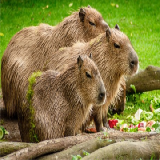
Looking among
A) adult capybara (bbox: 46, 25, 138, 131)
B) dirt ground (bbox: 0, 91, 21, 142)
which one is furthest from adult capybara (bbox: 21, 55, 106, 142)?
dirt ground (bbox: 0, 91, 21, 142)

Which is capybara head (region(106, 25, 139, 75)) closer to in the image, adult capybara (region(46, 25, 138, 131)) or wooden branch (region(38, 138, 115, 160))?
adult capybara (region(46, 25, 138, 131))

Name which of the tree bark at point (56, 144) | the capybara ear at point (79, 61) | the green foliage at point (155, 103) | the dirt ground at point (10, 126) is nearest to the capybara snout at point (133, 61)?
the capybara ear at point (79, 61)

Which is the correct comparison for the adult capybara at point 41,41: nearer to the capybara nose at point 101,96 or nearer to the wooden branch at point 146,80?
the wooden branch at point 146,80

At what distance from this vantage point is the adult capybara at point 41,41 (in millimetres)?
6895

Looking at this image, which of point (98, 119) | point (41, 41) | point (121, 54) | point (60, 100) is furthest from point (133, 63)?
point (41, 41)

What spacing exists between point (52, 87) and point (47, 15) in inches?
367

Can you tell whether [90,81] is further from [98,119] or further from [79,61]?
[98,119]

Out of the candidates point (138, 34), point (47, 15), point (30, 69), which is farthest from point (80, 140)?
point (47, 15)

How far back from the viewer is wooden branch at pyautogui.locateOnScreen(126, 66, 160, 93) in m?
8.01

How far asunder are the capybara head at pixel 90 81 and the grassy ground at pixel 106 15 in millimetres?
6119

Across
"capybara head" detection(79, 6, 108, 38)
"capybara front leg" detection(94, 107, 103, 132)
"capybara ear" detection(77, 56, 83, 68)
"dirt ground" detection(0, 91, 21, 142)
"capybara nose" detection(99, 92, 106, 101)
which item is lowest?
"dirt ground" detection(0, 91, 21, 142)

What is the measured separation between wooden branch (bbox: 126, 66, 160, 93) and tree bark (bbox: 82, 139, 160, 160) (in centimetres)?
359

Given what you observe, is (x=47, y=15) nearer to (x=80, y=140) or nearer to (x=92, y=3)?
(x=92, y=3)

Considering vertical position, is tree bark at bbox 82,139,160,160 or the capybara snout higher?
the capybara snout
